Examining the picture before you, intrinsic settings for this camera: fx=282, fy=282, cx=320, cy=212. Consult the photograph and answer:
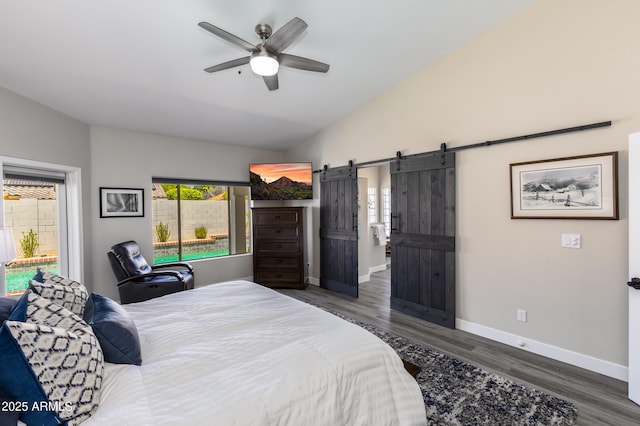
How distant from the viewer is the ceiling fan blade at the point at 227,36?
1.88 m

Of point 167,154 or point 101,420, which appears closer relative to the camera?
point 101,420

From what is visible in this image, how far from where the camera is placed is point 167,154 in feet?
14.9

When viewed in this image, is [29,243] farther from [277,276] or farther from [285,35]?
[285,35]

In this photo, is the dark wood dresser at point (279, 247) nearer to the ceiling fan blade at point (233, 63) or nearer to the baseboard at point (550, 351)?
the baseboard at point (550, 351)

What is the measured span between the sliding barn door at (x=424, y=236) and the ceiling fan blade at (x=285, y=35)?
228 centimetres

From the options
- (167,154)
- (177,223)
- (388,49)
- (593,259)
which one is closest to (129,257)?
(177,223)

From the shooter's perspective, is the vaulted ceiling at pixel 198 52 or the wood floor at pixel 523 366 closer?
the wood floor at pixel 523 366

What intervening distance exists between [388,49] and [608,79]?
1.98 metres

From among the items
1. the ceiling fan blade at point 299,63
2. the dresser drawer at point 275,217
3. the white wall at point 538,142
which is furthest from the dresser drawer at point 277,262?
the ceiling fan blade at point 299,63

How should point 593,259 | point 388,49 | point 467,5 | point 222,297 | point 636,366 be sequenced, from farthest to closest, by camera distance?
point 388,49
point 467,5
point 593,259
point 222,297
point 636,366

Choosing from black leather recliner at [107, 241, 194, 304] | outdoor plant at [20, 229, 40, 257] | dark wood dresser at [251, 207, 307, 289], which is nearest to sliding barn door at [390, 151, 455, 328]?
dark wood dresser at [251, 207, 307, 289]

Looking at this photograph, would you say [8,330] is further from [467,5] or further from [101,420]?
[467,5]

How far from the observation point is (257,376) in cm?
130

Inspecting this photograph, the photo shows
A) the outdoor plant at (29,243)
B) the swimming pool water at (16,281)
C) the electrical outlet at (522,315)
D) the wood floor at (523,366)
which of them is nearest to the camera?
the wood floor at (523,366)
